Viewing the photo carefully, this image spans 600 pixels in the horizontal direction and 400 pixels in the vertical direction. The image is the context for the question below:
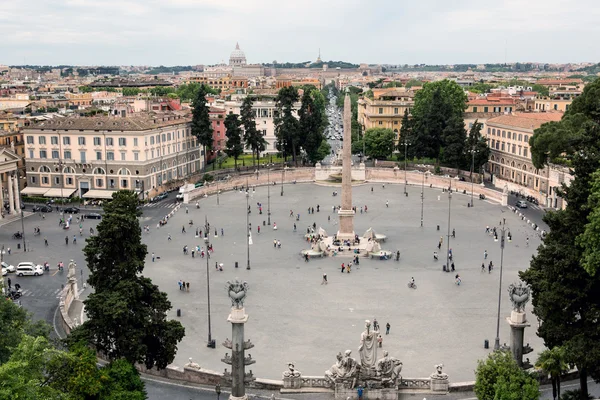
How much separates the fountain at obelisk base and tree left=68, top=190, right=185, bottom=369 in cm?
2569

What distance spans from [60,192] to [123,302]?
53126mm

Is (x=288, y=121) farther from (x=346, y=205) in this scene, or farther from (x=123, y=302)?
(x=123, y=302)

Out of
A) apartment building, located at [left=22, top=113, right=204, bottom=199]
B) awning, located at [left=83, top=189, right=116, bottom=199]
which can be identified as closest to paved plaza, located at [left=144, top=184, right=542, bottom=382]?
apartment building, located at [left=22, top=113, right=204, bottom=199]

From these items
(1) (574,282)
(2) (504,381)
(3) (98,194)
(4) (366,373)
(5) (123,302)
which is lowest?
(3) (98,194)

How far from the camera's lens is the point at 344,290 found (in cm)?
4403

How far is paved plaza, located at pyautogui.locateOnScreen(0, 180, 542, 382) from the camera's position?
3384 cm

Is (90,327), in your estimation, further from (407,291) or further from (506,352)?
(407,291)

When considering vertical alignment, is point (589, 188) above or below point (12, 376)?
above

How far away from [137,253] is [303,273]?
69.8 feet

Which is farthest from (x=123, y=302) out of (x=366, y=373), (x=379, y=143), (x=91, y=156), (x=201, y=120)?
(x=379, y=143)

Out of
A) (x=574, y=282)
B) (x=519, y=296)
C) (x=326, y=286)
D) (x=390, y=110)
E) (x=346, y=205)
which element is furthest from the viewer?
(x=390, y=110)

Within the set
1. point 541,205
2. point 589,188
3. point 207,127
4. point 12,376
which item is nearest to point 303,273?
point 589,188

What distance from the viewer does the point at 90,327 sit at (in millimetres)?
26719

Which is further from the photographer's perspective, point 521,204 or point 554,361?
point 521,204
